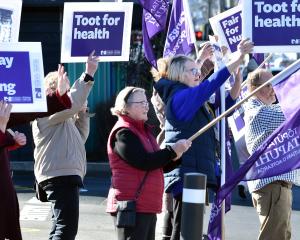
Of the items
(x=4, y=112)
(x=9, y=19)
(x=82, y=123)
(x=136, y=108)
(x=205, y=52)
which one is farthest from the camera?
(x=82, y=123)

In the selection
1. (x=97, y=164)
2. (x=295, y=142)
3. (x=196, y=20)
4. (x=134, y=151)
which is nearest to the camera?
(x=134, y=151)

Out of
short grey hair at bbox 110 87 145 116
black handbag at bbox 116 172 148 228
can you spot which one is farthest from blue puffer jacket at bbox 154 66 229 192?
black handbag at bbox 116 172 148 228

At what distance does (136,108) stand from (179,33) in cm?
244

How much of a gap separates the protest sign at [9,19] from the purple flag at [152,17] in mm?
2952

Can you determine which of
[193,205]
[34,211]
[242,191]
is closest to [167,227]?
[193,205]

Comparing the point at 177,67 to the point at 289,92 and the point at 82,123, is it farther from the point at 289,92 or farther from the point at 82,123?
the point at 82,123

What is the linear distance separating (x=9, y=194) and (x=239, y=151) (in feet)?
8.06

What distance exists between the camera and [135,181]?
583 centimetres

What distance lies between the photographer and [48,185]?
21.7 ft

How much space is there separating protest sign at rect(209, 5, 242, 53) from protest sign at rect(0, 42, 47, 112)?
10.0 ft

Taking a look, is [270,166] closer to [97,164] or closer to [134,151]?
[134,151]

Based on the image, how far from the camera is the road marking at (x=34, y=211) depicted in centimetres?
979

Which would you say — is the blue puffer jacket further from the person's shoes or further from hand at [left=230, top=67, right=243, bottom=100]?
the person's shoes

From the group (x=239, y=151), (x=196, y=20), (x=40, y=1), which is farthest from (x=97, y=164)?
(x=196, y=20)
